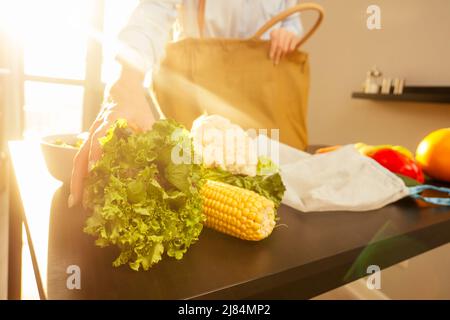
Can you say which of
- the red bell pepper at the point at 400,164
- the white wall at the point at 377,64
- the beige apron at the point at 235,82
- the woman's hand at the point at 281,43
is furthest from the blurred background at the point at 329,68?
the red bell pepper at the point at 400,164

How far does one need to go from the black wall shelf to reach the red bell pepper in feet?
3.20

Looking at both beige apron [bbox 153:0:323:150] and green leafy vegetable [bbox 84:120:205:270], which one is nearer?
green leafy vegetable [bbox 84:120:205:270]

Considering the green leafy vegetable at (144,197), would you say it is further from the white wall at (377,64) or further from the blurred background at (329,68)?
the white wall at (377,64)

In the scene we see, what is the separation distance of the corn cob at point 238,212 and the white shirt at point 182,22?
365 mm

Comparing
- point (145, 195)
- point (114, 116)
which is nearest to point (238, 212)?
point (145, 195)

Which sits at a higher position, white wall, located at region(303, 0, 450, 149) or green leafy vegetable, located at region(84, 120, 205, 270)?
white wall, located at region(303, 0, 450, 149)

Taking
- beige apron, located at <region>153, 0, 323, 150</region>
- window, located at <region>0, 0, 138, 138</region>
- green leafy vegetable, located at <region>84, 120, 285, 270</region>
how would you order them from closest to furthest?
A: green leafy vegetable, located at <region>84, 120, 285, 270</region>
beige apron, located at <region>153, 0, 323, 150</region>
window, located at <region>0, 0, 138, 138</region>

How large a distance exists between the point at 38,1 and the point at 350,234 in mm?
4422

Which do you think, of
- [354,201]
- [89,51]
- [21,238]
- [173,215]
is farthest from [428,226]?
[89,51]

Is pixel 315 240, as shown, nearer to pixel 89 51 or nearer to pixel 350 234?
pixel 350 234

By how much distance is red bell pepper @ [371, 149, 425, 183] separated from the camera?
2.75ft

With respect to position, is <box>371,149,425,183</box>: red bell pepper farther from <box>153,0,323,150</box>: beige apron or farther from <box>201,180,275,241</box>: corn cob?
<box>201,180,275,241</box>: corn cob

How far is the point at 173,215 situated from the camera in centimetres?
40

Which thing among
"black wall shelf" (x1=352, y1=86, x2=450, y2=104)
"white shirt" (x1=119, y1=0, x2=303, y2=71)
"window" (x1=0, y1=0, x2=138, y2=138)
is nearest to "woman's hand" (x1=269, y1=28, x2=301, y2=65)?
"white shirt" (x1=119, y1=0, x2=303, y2=71)
